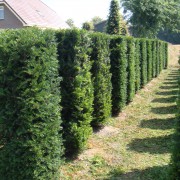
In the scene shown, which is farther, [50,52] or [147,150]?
[147,150]

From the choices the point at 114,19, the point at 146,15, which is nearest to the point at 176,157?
the point at 114,19

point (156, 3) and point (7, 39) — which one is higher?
point (156, 3)

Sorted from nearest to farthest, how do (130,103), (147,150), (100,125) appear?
(147,150), (100,125), (130,103)

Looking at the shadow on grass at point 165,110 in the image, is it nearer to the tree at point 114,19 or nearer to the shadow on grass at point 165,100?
the shadow on grass at point 165,100

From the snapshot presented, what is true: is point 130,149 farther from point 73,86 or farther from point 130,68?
point 130,68

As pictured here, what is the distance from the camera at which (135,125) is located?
9.01 m

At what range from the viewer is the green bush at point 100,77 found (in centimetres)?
750

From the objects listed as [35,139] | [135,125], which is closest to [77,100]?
[35,139]

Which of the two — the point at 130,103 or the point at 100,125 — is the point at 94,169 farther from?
the point at 130,103

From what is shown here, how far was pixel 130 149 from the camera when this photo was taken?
691cm

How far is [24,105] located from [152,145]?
13.6 ft

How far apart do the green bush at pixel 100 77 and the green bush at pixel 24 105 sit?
308cm

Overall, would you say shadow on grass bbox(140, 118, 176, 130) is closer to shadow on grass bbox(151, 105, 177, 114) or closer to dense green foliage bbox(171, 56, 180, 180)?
shadow on grass bbox(151, 105, 177, 114)

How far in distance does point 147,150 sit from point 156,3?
29.5 m
